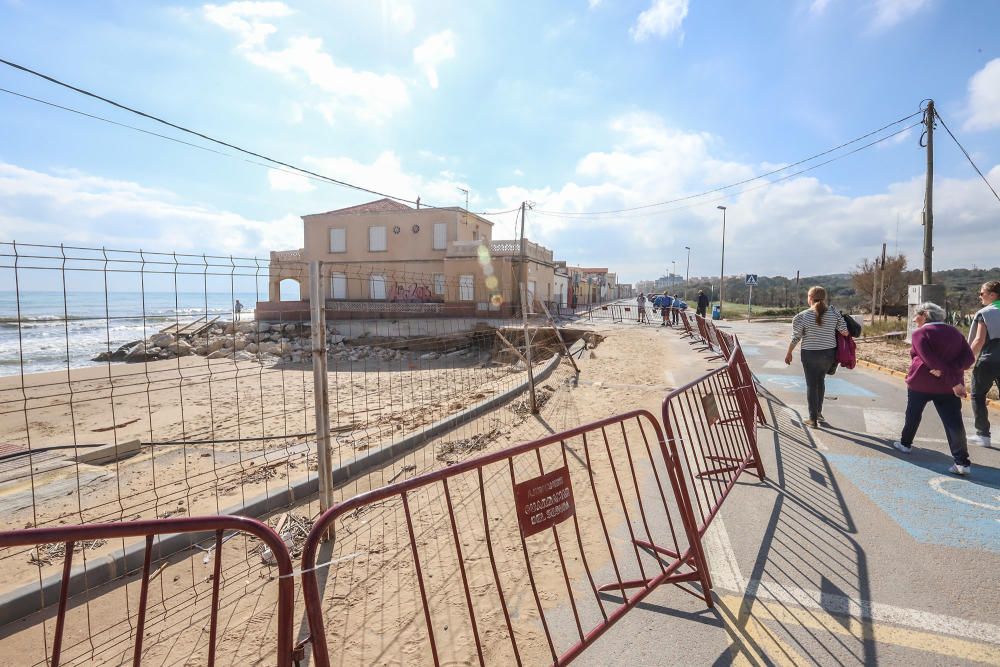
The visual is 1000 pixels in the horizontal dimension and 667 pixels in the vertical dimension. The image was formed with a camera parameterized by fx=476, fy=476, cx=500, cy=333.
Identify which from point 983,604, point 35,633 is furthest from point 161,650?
point 983,604

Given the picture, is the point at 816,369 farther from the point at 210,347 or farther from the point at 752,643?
the point at 210,347

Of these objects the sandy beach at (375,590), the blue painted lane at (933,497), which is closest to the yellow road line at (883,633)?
the sandy beach at (375,590)

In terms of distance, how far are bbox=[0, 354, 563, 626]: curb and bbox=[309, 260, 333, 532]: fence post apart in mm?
911

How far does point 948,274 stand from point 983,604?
98.0m

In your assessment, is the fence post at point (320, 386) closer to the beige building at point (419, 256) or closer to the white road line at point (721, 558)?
the white road line at point (721, 558)

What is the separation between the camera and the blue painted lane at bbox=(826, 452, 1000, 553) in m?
3.56

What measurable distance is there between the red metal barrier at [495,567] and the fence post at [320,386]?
0.38 metres

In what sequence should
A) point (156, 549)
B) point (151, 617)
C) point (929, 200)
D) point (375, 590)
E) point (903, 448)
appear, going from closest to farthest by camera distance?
point (151, 617) < point (375, 590) < point (156, 549) < point (903, 448) < point (929, 200)

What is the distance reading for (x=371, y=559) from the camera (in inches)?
137

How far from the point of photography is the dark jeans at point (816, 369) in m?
5.95

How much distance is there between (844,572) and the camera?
3.10 metres

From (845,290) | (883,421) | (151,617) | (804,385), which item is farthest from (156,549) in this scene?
(845,290)

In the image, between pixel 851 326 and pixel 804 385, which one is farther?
pixel 804 385

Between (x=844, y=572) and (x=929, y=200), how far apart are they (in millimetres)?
13732
